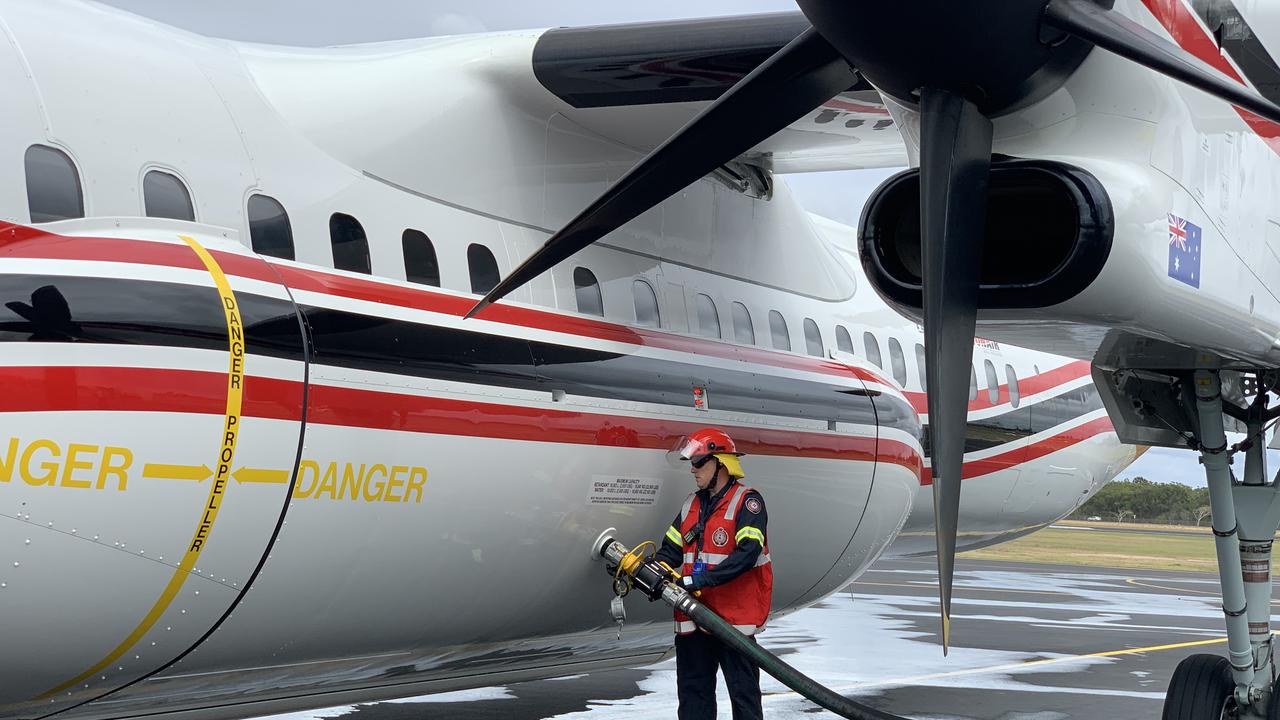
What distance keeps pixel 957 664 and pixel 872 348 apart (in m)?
4.25

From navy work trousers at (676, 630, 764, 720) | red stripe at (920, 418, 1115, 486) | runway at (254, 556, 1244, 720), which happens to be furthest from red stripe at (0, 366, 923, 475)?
red stripe at (920, 418, 1115, 486)

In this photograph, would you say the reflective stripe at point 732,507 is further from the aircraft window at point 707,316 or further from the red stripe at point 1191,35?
the red stripe at point 1191,35

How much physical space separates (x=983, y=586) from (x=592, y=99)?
1872cm

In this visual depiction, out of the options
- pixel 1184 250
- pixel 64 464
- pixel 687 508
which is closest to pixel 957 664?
pixel 687 508

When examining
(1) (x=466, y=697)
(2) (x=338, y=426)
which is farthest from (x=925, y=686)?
(2) (x=338, y=426)

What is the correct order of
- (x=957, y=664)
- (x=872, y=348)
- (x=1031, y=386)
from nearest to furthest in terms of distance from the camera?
(x=872, y=348), (x=1031, y=386), (x=957, y=664)

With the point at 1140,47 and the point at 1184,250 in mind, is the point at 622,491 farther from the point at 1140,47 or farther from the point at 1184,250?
the point at 1140,47

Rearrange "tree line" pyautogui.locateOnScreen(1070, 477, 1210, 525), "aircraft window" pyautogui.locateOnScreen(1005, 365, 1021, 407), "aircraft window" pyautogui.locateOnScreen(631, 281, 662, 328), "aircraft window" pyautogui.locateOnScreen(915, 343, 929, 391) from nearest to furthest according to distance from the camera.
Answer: "aircraft window" pyautogui.locateOnScreen(631, 281, 662, 328)
"aircraft window" pyautogui.locateOnScreen(915, 343, 929, 391)
"aircraft window" pyautogui.locateOnScreen(1005, 365, 1021, 407)
"tree line" pyautogui.locateOnScreen(1070, 477, 1210, 525)

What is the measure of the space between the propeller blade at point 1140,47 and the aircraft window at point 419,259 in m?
2.84

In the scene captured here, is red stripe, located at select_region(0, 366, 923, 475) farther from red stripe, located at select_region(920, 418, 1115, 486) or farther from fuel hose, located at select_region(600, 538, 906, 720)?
red stripe, located at select_region(920, 418, 1115, 486)

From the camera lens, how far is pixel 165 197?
491 centimetres

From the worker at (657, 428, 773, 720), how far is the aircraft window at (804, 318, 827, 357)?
170cm

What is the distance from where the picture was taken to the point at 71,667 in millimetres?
4438

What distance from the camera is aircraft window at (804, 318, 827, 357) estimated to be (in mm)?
8578
